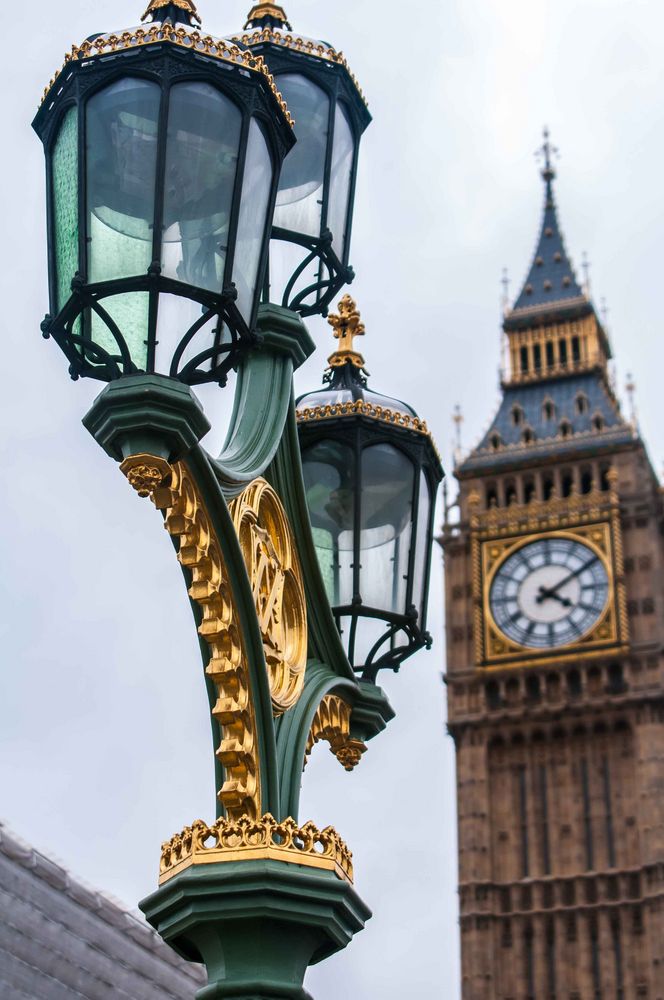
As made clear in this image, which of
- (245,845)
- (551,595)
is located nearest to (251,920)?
(245,845)

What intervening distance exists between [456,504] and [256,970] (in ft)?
149

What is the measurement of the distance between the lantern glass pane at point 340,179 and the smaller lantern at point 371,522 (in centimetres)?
57

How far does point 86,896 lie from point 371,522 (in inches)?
565

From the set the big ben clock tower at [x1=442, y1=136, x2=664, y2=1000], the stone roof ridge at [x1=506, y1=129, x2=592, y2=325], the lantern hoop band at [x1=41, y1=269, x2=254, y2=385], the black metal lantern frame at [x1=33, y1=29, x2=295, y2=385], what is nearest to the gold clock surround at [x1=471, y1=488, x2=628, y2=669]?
the big ben clock tower at [x1=442, y1=136, x2=664, y2=1000]

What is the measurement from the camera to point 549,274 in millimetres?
55781

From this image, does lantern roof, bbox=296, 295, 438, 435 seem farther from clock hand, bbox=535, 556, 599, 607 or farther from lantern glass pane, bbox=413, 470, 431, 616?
clock hand, bbox=535, 556, 599, 607

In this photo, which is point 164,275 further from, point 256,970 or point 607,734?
point 607,734

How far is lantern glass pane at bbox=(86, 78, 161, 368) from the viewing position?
446 cm

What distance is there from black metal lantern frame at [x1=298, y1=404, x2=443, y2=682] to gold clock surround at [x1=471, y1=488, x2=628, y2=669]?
40488 millimetres

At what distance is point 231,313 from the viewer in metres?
4.55

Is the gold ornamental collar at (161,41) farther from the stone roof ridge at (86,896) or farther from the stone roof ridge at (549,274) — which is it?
the stone roof ridge at (549,274)

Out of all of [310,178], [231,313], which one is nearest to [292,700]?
[231,313]

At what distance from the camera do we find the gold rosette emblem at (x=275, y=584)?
5.06m

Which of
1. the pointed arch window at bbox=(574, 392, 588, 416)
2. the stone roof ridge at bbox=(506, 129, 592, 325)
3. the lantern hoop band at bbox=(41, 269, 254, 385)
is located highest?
the stone roof ridge at bbox=(506, 129, 592, 325)
